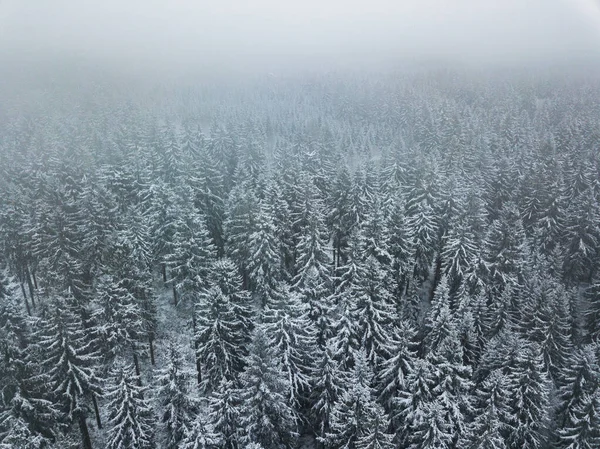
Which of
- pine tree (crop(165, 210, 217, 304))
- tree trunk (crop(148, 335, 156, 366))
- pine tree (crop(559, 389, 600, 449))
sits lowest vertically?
tree trunk (crop(148, 335, 156, 366))

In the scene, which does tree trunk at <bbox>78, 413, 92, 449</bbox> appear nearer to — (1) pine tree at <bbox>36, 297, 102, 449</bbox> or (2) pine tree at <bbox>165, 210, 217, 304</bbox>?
(1) pine tree at <bbox>36, 297, 102, 449</bbox>

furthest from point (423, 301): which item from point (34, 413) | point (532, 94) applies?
point (532, 94)

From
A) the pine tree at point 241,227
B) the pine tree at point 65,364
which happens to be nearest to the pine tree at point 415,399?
the pine tree at point 241,227

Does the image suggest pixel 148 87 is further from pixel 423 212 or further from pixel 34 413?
pixel 34 413

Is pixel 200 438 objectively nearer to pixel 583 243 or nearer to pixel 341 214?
pixel 341 214

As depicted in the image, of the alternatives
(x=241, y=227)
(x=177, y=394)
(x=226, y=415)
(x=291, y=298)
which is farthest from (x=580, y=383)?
(x=241, y=227)

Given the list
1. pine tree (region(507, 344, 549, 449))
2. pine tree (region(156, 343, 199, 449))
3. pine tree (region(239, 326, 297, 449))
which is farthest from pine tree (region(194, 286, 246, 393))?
pine tree (region(507, 344, 549, 449))
